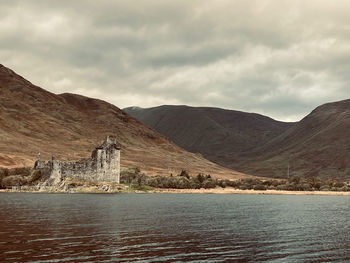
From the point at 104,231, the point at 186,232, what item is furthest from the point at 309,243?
the point at 104,231

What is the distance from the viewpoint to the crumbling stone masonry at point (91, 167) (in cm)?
13175

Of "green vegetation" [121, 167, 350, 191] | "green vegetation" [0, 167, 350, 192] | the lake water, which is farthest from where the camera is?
"green vegetation" [121, 167, 350, 191]

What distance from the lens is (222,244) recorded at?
39.9m

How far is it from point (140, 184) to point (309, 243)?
110313 mm

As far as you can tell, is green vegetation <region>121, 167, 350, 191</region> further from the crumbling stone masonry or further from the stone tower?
the crumbling stone masonry

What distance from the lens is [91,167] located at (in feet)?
443

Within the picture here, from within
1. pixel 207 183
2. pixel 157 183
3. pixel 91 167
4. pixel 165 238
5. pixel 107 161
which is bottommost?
pixel 165 238

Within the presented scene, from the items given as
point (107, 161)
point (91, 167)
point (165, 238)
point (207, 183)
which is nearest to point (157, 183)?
point (207, 183)

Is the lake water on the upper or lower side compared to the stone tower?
lower

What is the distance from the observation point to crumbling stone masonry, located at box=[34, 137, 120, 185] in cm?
13175

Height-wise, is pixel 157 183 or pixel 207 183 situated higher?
pixel 207 183

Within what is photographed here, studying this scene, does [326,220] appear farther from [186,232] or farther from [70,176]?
[70,176]

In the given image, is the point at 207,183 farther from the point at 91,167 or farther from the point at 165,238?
the point at 165,238

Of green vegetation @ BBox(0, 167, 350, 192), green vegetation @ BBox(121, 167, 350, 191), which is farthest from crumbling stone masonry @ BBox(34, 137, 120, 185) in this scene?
green vegetation @ BBox(121, 167, 350, 191)
